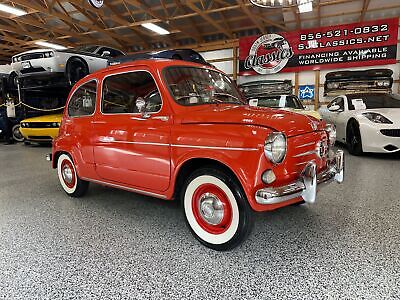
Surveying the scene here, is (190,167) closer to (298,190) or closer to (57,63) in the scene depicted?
(298,190)

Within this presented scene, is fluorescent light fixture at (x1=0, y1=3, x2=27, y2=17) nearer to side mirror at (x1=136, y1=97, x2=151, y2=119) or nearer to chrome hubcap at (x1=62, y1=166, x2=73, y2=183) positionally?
chrome hubcap at (x1=62, y1=166, x2=73, y2=183)

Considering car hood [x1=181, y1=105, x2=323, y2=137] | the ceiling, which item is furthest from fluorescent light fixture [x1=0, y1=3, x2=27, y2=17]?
car hood [x1=181, y1=105, x2=323, y2=137]

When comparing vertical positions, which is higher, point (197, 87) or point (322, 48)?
point (322, 48)

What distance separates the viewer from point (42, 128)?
8109 mm

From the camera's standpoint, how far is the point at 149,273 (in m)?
1.90

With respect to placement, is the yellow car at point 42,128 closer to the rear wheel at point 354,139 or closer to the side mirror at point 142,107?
the side mirror at point 142,107

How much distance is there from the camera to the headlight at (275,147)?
1.90m

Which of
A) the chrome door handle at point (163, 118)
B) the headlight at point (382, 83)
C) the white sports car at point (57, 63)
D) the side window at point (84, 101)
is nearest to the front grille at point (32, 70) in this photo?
the white sports car at point (57, 63)

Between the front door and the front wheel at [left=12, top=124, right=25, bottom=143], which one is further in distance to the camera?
the front wheel at [left=12, top=124, right=25, bottom=143]

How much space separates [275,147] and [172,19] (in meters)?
10.9

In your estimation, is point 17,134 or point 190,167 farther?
point 17,134

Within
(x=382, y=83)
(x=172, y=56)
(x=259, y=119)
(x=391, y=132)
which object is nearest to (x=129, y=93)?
(x=259, y=119)

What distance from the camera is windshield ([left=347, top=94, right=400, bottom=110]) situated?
587 centimetres

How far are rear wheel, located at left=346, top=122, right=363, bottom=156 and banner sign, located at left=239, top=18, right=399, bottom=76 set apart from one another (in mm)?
6645
